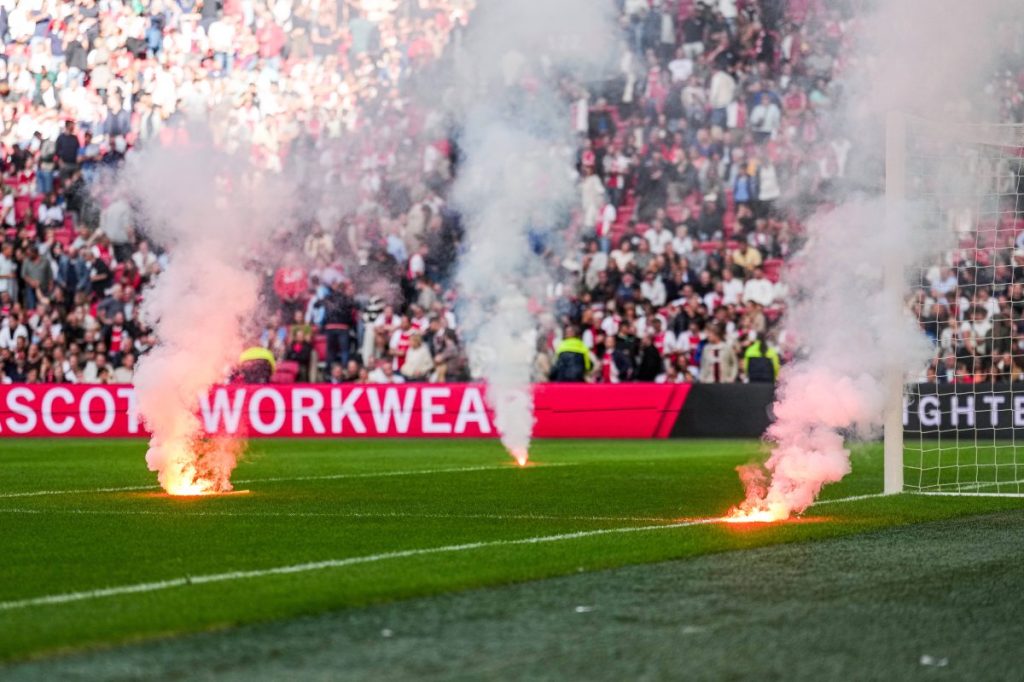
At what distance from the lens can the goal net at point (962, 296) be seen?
1366cm

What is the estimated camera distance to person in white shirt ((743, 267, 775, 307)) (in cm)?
2323

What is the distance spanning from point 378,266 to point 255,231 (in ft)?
17.9

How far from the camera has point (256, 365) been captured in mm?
23781

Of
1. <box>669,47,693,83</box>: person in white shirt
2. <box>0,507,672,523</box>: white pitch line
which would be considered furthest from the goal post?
<box>669,47,693,83</box>: person in white shirt

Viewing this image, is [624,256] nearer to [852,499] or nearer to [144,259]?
[144,259]

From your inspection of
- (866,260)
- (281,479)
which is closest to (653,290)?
(866,260)

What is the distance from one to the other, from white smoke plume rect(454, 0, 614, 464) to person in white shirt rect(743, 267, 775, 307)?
2945 millimetres

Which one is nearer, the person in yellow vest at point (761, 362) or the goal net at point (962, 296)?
the goal net at point (962, 296)

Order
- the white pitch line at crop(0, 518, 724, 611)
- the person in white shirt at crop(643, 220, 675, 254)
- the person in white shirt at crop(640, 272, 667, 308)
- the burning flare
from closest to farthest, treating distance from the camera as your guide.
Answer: the white pitch line at crop(0, 518, 724, 611) < the burning flare < the person in white shirt at crop(640, 272, 667, 308) < the person in white shirt at crop(643, 220, 675, 254)

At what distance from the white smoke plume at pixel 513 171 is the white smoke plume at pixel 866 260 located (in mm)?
3676

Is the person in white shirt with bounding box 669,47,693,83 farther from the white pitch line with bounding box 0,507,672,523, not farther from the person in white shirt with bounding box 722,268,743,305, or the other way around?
the white pitch line with bounding box 0,507,672,523

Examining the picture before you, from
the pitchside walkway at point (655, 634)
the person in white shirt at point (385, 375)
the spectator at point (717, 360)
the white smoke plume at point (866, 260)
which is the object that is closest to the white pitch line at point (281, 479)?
the white smoke plume at point (866, 260)

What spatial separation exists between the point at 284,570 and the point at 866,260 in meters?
11.4

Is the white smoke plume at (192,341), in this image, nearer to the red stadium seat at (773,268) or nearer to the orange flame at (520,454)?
the orange flame at (520,454)
